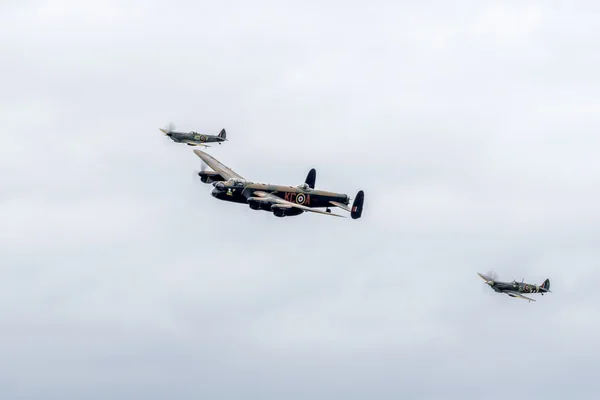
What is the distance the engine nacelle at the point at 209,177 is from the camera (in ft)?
583

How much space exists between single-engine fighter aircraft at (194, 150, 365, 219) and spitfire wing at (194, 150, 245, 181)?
202 cm

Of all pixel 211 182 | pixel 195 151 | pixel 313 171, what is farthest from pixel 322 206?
pixel 195 151

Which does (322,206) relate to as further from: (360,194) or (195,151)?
(195,151)

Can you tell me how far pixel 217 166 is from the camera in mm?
183750

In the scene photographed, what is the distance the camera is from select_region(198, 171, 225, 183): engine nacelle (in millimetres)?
177750

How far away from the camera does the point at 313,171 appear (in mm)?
174250

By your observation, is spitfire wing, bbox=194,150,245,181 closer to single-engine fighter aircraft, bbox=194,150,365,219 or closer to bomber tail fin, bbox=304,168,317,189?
single-engine fighter aircraft, bbox=194,150,365,219

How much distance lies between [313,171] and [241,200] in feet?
49.5

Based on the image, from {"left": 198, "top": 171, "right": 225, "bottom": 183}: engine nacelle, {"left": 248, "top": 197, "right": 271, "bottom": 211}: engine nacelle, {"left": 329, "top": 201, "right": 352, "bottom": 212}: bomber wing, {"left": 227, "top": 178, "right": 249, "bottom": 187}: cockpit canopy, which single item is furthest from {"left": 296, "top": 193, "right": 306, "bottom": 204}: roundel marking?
{"left": 198, "top": 171, "right": 225, "bottom": 183}: engine nacelle

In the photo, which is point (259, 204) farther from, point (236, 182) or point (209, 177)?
point (209, 177)

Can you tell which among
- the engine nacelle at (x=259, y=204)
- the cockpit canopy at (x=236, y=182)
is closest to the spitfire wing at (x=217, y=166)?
the cockpit canopy at (x=236, y=182)

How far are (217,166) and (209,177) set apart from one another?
6.51m

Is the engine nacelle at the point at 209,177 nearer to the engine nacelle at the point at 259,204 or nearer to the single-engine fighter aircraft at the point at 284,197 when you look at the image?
the single-engine fighter aircraft at the point at 284,197

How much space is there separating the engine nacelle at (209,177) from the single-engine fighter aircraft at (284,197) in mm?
2180
